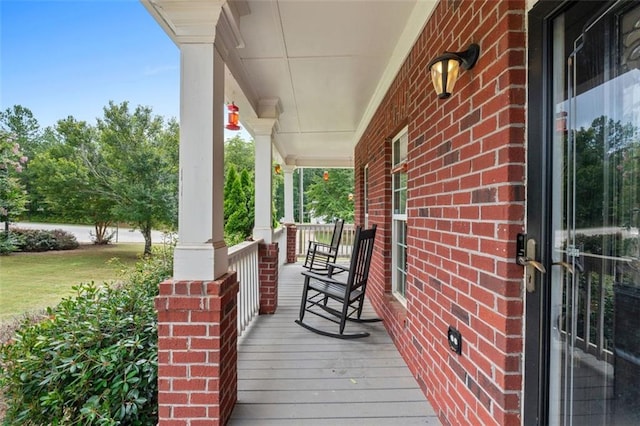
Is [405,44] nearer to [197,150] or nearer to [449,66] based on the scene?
[449,66]

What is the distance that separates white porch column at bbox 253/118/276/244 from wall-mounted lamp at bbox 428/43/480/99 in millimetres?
2507

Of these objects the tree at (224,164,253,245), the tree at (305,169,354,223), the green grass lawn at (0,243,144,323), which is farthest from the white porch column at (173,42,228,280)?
the tree at (305,169,354,223)

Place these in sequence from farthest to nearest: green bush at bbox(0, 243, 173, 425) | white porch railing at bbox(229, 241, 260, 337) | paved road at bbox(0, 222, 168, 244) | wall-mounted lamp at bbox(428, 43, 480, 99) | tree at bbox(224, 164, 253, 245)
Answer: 1. paved road at bbox(0, 222, 168, 244)
2. tree at bbox(224, 164, 253, 245)
3. white porch railing at bbox(229, 241, 260, 337)
4. green bush at bbox(0, 243, 173, 425)
5. wall-mounted lamp at bbox(428, 43, 480, 99)

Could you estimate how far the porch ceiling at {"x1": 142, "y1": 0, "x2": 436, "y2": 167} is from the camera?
74.2 inches

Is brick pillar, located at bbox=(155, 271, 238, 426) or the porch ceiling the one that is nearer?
brick pillar, located at bbox=(155, 271, 238, 426)

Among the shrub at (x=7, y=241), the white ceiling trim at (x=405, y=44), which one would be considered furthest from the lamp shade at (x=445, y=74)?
the shrub at (x=7, y=241)

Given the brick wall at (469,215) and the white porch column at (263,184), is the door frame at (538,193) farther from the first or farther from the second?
the white porch column at (263,184)

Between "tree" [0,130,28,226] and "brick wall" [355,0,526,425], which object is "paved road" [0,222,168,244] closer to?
"tree" [0,130,28,226]

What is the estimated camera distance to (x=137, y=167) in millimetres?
10531

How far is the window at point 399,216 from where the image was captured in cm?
295

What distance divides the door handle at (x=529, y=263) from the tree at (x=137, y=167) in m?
10.9

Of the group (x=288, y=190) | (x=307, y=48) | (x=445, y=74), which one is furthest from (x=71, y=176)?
(x=445, y=74)

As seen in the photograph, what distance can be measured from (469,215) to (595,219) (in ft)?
1.62

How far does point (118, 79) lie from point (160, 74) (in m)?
2.46
